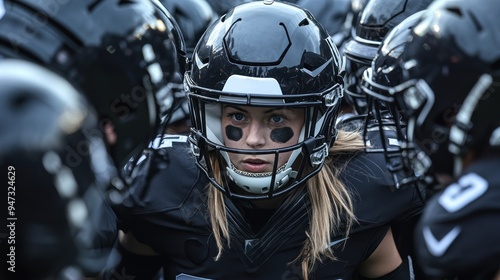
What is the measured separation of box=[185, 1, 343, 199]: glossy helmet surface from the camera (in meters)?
2.45

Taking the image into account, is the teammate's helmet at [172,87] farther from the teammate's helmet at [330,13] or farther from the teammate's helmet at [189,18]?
the teammate's helmet at [330,13]

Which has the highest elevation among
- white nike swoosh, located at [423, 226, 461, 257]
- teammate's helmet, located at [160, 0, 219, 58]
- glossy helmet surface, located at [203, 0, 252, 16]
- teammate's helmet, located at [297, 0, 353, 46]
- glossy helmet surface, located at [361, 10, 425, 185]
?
white nike swoosh, located at [423, 226, 461, 257]

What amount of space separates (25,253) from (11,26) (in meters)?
0.72

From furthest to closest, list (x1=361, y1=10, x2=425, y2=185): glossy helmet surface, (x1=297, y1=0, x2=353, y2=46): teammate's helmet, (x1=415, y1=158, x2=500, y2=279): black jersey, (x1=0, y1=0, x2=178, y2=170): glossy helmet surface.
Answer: (x1=297, y1=0, x2=353, y2=46): teammate's helmet, (x1=361, y1=10, x2=425, y2=185): glossy helmet surface, (x1=0, y1=0, x2=178, y2=170): glossy helmet surface, (x1=415, y1=158, x2=500, y2=279): black jersey

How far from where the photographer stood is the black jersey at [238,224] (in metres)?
2.58

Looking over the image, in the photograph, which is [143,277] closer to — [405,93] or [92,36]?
[92,36]

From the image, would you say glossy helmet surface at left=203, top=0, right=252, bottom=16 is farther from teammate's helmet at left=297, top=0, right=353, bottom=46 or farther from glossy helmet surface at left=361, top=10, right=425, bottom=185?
glossy helmet surface at left=361, top=10, right=425, bottom=185

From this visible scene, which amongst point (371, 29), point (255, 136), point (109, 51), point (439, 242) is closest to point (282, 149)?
point (255, 136)

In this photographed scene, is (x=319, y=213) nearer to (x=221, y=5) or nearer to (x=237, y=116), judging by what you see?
(x=237, y=116)

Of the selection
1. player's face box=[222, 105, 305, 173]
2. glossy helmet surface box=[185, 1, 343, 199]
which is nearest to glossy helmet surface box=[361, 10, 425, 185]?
glossy helmet surface box=[185, 1, 343, 199]

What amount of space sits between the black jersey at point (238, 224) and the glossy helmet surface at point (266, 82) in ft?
0.41

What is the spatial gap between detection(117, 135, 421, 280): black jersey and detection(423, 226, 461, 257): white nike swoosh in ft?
2.55

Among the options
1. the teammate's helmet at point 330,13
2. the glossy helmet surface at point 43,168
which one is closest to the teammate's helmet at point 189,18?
the teammate's helmet at point 330,13

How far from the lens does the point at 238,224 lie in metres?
2.59
